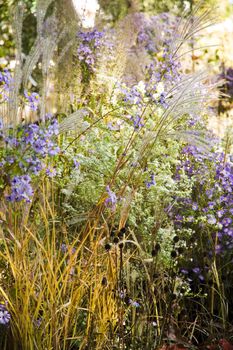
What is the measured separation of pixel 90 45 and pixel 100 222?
6.56 ft

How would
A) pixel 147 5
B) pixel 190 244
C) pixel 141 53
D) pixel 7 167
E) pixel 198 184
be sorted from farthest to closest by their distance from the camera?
pixel 147 5, pixel 141 53, pixel 198 184, pixel 190 244, pixel 7 167

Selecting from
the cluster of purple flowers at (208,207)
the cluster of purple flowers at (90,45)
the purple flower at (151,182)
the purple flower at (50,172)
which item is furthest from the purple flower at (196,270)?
the cluster of purple flowers at (90,45)

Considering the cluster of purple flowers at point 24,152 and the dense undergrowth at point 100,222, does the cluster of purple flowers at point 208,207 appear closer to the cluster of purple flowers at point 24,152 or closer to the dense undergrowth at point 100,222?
the dense undergrowth at point 100,222

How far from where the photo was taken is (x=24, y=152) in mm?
2129

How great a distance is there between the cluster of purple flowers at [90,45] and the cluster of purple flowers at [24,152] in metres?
2.20

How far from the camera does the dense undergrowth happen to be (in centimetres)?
216

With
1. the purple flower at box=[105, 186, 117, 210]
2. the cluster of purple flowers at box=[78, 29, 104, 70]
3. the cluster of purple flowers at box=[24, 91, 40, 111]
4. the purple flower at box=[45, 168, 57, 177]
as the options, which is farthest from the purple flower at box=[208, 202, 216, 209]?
the cluster of purple flowers at box=[78, 29, 104, 70]

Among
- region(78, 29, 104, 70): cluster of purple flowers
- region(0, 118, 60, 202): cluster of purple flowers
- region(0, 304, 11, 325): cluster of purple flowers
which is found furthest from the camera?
region(78, 29, 104, 70): cluster of purple flowers

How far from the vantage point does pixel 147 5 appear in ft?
31.1

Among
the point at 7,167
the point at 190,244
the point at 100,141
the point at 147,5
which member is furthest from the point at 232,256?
the point at 147,5

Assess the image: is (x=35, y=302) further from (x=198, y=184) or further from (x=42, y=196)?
(x=198, y=184)

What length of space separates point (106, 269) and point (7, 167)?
603 millimetres

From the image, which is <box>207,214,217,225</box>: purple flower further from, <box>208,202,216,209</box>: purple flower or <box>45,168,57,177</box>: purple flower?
<box>45,168,57,177</box>: purple flower

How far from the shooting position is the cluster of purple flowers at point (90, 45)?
14.1 feet
